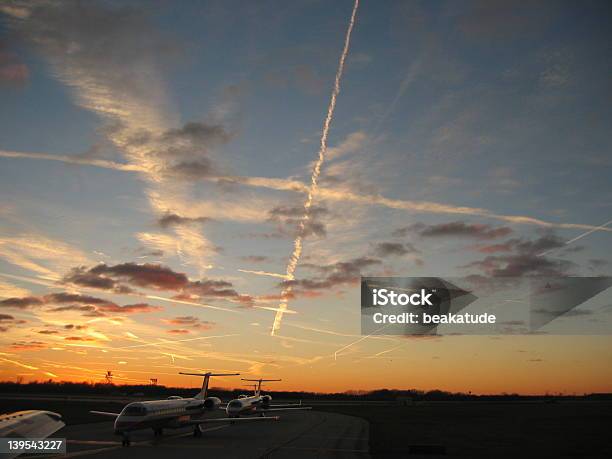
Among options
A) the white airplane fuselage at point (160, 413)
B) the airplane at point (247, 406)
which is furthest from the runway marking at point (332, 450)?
the airplane at point (247, 406)

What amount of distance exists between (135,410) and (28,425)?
3373 cm

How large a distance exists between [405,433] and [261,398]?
1041 inches

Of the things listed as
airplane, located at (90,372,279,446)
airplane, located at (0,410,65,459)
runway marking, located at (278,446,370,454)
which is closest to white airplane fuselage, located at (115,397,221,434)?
airplane, located at (90,372,279,446)

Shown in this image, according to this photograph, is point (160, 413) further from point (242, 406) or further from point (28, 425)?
point (28, 425)

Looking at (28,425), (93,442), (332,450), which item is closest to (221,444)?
(332,450)

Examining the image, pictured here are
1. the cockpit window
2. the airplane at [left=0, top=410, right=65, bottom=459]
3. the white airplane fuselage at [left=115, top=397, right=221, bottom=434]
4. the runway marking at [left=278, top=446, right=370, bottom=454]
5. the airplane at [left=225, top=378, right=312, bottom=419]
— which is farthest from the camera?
the airplane at [left=225, top=378, right=312, bottom=419]

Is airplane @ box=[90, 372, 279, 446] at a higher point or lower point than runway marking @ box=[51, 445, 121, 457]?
higher

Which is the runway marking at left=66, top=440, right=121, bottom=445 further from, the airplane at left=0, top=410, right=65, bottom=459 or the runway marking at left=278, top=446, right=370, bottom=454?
the airplane at left=0, top=410, right=65, bottom=459

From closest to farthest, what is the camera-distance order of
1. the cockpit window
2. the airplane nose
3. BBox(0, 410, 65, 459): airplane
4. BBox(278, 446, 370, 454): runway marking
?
BBox(0, 410, 65, 459): airplane
BBox(278, 446, 370, 454): runway marking
the airplane nose
the cockpit window

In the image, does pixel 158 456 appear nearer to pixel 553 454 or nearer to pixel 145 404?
pixel 145 404

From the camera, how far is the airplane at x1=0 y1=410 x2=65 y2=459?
38.0 feet

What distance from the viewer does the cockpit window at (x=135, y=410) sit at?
4284 centimetres

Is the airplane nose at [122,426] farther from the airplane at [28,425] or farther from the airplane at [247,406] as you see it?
the airplane at [28,425]

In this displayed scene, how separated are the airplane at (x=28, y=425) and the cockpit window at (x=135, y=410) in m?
32.3
